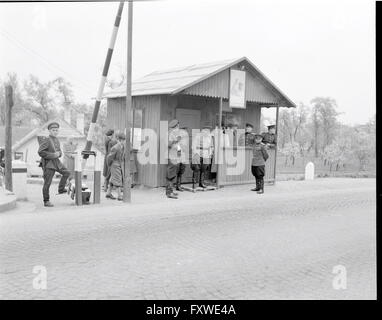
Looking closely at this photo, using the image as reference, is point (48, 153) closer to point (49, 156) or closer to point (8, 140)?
point (49, 156)

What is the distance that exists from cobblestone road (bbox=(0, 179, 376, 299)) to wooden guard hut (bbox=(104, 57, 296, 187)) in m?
3.68

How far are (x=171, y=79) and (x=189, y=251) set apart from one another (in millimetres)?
9394

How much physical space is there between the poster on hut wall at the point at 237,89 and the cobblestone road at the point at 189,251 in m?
4.66

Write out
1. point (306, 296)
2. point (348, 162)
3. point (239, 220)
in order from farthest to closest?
point (348, 162)
point (239, 220)
point (306, 296)

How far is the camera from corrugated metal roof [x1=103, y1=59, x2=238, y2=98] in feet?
44.7

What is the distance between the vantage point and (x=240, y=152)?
15.0m

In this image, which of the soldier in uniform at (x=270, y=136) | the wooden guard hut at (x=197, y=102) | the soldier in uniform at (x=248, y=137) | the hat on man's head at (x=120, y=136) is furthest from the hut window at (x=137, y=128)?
the soldier in uniform at (x=270, y=136)

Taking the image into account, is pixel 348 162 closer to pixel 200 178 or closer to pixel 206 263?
pixel 200 178

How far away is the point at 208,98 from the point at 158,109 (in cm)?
220

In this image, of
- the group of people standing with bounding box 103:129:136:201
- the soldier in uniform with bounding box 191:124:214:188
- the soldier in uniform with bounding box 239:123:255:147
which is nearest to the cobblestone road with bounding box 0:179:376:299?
the group of people standing with bounding box 103:129:136:201

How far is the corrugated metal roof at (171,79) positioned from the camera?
13609 mm

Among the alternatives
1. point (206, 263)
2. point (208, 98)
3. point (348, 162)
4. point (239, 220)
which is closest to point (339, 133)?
point (348, 162)

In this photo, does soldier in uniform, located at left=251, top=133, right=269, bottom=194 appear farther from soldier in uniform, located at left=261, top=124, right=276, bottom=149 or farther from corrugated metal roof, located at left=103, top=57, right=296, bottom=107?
corrugated metal roof, located at left=103, top=57, right=296, bottom=107

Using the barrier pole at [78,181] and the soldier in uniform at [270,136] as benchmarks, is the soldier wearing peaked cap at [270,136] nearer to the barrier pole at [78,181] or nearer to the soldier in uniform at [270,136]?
the soldier in uniform at [270,136]
